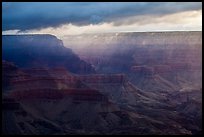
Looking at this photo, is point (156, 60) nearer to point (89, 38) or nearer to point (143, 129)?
point (89, 38)

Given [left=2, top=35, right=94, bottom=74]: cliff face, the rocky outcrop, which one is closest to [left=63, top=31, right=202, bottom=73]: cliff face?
[left=2, top=35, right=94, bottom=74]: cliff face

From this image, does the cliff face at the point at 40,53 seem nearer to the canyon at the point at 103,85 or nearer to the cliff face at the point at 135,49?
the canyon at the point at 103,85

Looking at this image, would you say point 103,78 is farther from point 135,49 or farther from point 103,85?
point 135,49

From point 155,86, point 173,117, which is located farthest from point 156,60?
point 173,117

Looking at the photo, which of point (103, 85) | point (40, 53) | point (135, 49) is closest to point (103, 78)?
point (103, 85)

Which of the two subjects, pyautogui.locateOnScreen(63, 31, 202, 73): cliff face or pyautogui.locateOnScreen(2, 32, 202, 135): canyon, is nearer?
pyautogui.locateOnScreen(2, 32, 202, 135): canyon

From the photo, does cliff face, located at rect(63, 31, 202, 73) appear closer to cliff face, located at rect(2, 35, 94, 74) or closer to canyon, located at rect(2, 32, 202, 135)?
canyon, located at rect(2, 32, 202, 135)

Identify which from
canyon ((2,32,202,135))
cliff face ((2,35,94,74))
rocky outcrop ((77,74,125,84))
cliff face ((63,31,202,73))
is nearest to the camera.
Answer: canyon ((2,32,202,135))

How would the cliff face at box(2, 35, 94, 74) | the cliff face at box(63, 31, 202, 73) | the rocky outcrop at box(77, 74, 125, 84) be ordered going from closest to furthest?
the rocky outcrop at box(77, 74, 125, 84) → the cliff face at box(2, 35, 94, 74) → the cliff face at box(63, 31, 202, 73)
